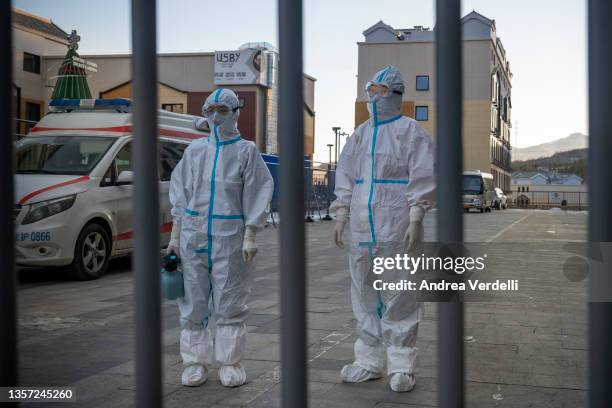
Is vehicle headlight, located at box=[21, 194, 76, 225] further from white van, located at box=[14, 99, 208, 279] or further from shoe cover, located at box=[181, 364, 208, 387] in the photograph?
shoe cover, located at box=[181, 364, 208, 387]

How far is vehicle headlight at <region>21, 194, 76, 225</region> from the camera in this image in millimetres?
8445

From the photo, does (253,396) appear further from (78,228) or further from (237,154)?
(78,228)

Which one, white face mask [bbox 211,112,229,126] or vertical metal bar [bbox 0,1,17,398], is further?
white face mask [bbox 211,112,229,126]

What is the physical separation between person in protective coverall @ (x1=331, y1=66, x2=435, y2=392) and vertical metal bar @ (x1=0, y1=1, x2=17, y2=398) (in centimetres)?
321

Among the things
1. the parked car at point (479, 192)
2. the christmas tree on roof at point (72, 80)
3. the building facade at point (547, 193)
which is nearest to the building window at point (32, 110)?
the christmas tree on roof at point (72, 80)

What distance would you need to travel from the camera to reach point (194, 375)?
4.21 metres

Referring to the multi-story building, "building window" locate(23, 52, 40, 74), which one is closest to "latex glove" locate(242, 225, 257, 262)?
"building window" locate(23, 52, 40, 74)

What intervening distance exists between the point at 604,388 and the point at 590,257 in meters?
0.13

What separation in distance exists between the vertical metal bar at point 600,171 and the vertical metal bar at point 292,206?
31 cm

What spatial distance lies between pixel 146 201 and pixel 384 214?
3353 millimetres

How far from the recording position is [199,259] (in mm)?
4340

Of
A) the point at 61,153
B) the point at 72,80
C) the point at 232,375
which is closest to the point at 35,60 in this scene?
the point at 72,80

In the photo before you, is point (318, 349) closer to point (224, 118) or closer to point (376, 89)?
point (224, 118)

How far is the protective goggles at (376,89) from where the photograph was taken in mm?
4480
